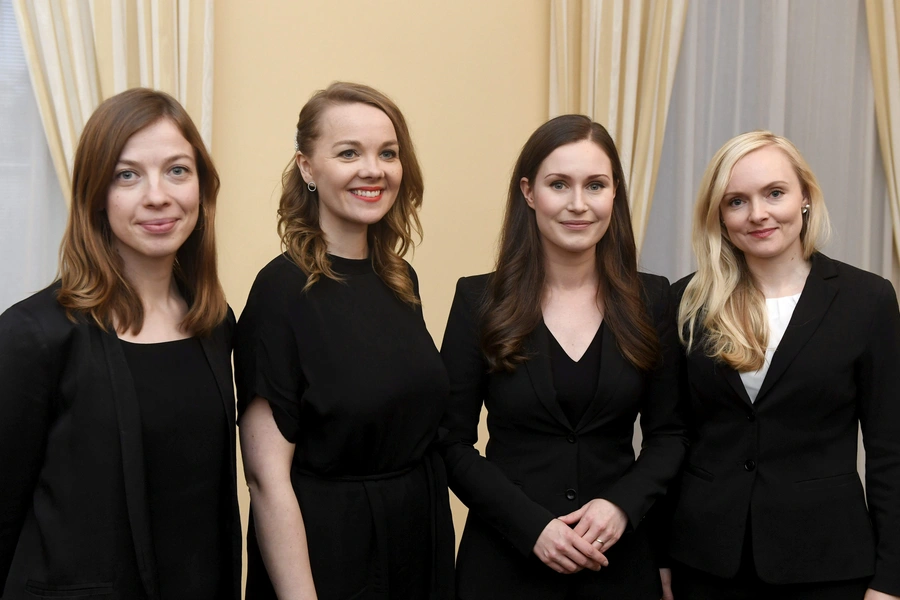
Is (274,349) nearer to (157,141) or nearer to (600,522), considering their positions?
(157,141)

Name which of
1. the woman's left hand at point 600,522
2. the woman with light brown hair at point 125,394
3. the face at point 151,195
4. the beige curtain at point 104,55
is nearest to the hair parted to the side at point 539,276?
the woman's left hand at point 600,522

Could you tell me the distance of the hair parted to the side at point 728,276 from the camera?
92.9 inches

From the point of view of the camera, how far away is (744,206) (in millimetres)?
2428

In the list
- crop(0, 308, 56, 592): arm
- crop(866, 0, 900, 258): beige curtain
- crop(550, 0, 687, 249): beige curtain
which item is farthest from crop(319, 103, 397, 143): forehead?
crop(866, 0, 900, 258): beige curtain

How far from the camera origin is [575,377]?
7.72 ft

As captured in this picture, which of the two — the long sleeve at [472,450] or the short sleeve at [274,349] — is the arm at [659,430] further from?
the short sleeve at [274,349]

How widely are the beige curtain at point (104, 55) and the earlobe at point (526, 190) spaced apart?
164cm

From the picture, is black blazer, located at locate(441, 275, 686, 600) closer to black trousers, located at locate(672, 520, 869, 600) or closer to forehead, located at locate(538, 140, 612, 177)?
black trousers, located at locate(672, 520, 869, 600)

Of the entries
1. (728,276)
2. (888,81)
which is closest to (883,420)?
(728,276)

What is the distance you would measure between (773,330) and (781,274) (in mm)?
179

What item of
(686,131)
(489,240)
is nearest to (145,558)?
(489,240)

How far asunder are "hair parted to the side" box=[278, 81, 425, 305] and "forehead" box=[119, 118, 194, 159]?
1.27 ft

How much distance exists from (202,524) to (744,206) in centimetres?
163

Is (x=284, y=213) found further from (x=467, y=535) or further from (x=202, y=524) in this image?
(x=467, y=535)
